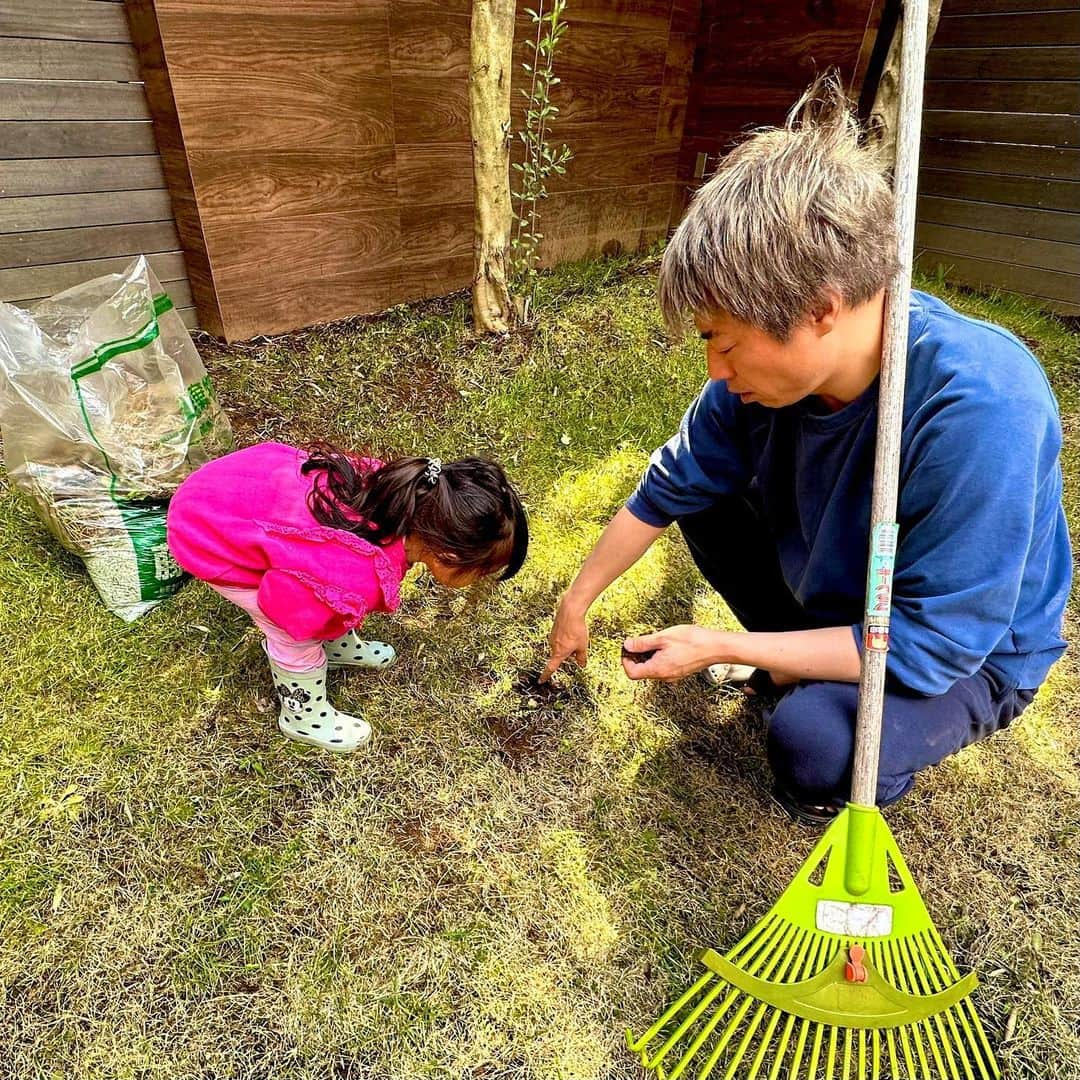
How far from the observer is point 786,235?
3.37 ft

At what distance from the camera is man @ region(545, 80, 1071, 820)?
1057 millimetres

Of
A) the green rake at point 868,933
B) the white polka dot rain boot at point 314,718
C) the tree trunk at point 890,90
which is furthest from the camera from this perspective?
the tree trunk at point 890,90

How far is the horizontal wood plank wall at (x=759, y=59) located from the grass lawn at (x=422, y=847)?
2802mm

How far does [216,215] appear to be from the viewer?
2.53 metres

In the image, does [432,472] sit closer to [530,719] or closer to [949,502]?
[530,719]

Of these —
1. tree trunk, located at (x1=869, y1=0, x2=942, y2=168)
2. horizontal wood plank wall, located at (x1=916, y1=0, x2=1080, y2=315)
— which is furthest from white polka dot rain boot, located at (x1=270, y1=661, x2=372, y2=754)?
horizontal wood plank wall, located at (x1=916, y1=0, x2=1080, y2=315)

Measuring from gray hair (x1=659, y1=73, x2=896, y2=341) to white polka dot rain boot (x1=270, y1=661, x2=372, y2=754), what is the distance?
1.15m

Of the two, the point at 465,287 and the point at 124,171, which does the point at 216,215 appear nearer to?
the point at 124,171

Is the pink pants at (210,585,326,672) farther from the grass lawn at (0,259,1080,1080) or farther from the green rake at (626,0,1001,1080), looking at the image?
the green rake at (626,0,1001,1080)

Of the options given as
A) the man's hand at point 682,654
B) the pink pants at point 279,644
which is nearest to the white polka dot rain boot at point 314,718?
the pink pants at point 279,644

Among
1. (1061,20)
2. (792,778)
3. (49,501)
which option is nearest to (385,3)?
(49,501)

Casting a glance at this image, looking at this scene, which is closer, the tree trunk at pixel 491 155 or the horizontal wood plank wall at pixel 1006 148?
the tree trunk at pixel 491 155

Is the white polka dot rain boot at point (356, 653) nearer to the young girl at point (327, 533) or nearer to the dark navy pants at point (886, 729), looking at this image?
the young girl at point (327, 533)

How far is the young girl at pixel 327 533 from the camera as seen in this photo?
58.3 inches
